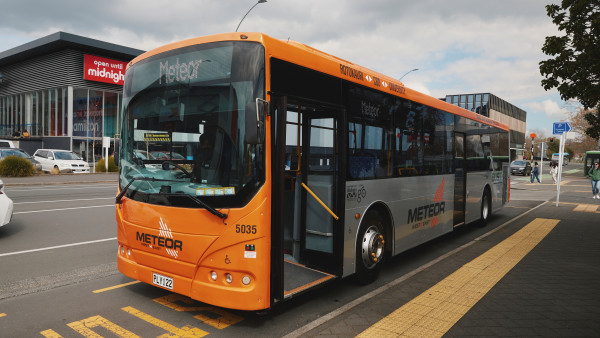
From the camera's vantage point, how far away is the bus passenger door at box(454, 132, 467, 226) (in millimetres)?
9055

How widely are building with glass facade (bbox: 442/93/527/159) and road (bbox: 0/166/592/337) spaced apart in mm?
80549

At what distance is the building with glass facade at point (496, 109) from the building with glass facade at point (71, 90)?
2520 inches

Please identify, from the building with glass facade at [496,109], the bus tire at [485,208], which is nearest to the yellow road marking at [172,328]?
the bus tire at [485,208]

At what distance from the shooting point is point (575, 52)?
33.3ft

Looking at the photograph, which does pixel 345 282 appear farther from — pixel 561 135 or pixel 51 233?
pixel 561 135

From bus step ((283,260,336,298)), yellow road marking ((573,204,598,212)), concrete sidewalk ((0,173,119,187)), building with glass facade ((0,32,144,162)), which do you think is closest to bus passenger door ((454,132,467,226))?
bus step ((283,260,336,298))

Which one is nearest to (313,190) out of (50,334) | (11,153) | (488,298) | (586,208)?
(488,298)

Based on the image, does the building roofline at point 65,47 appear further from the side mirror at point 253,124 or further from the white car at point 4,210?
the side mirror at point 253,124

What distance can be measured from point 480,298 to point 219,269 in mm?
3400

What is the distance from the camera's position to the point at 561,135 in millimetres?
16828

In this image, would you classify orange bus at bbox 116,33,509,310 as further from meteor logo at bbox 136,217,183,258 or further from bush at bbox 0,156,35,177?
bush at bbox 0,156,35,177

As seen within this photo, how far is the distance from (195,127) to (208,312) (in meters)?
2.10

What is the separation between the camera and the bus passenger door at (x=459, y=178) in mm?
9055

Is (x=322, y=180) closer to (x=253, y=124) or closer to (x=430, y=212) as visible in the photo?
(x=253, y=124)
